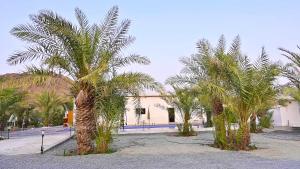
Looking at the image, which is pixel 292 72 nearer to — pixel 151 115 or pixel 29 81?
pixel 29 81

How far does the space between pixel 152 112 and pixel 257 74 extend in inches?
945

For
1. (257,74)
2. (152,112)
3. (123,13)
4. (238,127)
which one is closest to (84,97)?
(123,13)

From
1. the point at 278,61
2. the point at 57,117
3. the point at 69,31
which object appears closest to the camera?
the point at 69,31

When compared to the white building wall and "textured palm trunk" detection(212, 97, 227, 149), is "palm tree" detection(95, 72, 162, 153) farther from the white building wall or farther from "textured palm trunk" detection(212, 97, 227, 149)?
the white building wall

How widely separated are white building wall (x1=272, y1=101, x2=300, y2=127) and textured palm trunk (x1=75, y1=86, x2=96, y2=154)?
66.5 ft

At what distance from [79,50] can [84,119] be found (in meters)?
2.50

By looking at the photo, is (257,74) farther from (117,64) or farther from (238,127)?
(117,64)

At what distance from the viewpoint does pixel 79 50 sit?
1142cm

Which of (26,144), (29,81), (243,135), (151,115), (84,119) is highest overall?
(29,81)

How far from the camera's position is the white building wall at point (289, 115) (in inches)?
1103

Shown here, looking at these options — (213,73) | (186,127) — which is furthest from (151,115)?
(213,73)

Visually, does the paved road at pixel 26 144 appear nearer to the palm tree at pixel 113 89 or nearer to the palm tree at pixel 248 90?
the palm tree at pixel 113 89

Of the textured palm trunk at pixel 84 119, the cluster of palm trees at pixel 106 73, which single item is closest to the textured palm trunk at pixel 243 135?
the cluster of palm trees at pixel 106 73

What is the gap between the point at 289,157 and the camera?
9820mm
